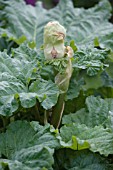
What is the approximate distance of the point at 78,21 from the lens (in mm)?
1607

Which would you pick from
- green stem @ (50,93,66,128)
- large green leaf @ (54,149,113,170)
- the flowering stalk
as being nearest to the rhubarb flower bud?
the flowering stalk

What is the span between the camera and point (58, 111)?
45.0 inches

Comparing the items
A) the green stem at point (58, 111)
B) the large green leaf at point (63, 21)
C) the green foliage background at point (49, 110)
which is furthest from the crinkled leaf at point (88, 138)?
the large green leaf at point (63, 21)

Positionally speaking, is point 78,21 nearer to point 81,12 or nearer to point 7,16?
point 81,12

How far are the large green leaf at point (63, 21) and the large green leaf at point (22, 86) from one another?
0.38 m

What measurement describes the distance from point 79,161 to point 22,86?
217mm

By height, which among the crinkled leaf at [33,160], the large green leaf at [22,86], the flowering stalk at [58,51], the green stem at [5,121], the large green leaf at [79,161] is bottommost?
the large green leaf at [79,161]

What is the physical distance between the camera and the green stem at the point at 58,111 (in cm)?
113

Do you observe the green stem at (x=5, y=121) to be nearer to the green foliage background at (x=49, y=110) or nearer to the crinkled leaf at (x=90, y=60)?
the green foliage background at (x=49, y=110)

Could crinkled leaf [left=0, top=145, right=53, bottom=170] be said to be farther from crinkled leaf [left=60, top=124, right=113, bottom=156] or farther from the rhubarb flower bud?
the rhubarb flower bud

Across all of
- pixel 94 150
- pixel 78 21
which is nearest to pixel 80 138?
pixel 94 150

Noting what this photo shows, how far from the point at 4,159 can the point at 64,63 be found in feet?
0.88

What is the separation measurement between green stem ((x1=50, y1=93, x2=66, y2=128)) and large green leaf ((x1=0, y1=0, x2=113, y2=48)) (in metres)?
0.40

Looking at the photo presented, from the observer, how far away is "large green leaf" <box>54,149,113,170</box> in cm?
100
